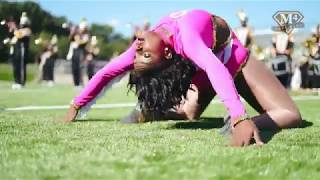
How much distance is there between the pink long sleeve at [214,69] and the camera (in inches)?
135

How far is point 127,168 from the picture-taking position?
2.55 meters

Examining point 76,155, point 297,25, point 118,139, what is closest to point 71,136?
point 118,139

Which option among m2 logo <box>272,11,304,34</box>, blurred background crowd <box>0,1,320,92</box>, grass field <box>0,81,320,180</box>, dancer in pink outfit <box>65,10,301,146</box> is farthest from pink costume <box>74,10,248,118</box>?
blurred background crowd <box>0,1,320,92</box>

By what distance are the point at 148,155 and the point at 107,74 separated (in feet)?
6.89

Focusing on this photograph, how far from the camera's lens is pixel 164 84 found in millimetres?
4160

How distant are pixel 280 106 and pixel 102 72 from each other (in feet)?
5.00

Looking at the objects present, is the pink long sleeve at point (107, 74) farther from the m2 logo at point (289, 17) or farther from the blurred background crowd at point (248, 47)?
the blurred background crowd at point (248, 47)

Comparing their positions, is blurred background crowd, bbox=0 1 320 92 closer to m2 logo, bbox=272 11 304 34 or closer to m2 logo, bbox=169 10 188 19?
m2 logo, bbox=272 11 304 34

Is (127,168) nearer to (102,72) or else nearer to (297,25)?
(102,72)

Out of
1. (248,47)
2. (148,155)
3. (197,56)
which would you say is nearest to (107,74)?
(197,56)

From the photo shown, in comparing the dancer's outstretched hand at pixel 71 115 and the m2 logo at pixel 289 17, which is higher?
the m2 logo at pixel 289 17

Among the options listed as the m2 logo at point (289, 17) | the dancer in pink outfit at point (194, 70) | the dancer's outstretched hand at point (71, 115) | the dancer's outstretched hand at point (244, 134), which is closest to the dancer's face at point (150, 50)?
the dancer in pink outfit at point (194, 70)

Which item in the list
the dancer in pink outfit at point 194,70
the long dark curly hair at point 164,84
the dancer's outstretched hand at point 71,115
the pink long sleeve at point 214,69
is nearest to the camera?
the pink long sleeve at point 214,69

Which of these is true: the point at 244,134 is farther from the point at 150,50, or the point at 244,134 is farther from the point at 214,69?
the point at 150,50
